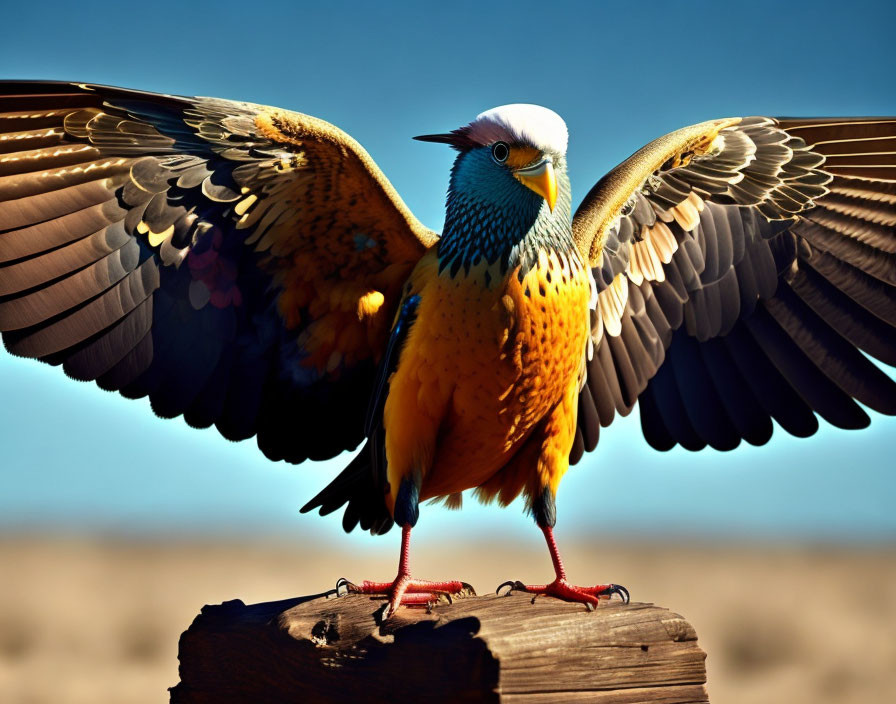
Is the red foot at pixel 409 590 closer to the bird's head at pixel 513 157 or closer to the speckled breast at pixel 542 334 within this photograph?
the speckled breast at pixel 542 334

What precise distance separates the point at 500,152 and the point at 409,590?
1.66m

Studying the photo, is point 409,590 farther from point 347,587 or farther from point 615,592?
point 615,592

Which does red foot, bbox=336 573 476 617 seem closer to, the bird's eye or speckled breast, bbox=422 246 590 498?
speckled breast, bbox=422 246 590 498

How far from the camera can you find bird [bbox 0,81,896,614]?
12.4ft

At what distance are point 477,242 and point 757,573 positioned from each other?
19544mm

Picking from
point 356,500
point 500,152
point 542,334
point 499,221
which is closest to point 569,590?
point 542,334

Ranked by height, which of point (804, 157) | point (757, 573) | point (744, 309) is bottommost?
point (744, 309)

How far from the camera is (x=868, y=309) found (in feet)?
16.3

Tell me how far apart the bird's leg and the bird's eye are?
135 cm

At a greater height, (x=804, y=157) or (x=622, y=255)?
(x=804, y=157)

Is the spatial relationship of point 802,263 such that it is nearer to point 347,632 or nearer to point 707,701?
point 707,701

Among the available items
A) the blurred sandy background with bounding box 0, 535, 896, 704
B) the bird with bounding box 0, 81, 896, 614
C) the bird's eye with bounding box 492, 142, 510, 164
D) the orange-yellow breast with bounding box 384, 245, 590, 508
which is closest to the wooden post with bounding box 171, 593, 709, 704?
the bird with bounding box 0, 81, 896, 614

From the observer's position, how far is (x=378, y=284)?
4.20 metres

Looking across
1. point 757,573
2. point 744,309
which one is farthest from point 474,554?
point 744,309
